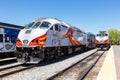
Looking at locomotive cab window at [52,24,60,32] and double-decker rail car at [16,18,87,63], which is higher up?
locomotive cab window at [52,24,60,32]

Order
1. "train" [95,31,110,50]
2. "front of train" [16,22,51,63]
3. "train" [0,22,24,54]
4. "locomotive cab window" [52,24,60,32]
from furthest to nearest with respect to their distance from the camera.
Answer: "train" [95,31,110,50] → "locomotive cab window" [52,24,60,32] → "train" [0,22,24,54] → "front of train" [16,22,51,63]

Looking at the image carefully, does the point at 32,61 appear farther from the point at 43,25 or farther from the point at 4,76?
the point at 4,76

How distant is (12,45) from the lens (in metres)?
18.1

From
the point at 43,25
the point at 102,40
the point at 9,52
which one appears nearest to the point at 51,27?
the point at 43,25

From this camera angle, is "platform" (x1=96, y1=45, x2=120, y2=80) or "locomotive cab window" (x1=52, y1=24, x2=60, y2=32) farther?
"locomotive cab window" (x1=52, y1=24, x2=60, y2=32)

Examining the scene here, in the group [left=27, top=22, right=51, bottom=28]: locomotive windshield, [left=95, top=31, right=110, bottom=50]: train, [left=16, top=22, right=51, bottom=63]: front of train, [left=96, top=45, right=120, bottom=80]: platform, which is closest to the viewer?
[left=96, top=45, right=120, bottom=80]: platform

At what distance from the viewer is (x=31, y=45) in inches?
576

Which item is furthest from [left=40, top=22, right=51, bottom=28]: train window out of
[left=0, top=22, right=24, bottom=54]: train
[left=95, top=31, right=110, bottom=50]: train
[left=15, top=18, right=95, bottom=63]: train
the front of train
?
[left=95, top=31, right=110, bottom=50]: train

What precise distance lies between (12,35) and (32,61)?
4.64 metres

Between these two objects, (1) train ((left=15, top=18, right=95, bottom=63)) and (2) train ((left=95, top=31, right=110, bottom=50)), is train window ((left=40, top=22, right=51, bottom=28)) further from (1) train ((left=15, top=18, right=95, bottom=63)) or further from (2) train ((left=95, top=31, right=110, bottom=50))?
(2) train ((left=95, top=31, right=110, bottom=50))

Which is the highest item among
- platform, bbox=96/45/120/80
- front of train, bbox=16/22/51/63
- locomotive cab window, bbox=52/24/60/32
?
locomotive cab window, bbox=52/24/60/32

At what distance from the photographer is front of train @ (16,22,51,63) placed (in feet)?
Answer: 47.8

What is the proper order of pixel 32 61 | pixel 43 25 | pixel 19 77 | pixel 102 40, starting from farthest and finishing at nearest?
pixel 102 40 → pixel 43 25 → pixel 32 61 → pixel 19 77

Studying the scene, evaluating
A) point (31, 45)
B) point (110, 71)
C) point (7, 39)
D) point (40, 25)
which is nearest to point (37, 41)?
point (31, 45)
